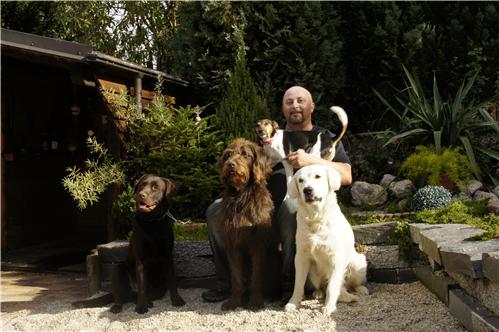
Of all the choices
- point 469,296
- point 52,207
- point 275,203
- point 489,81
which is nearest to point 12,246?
point 52,207

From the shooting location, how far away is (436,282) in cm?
362

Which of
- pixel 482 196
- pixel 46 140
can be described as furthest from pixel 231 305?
pixel 46 140

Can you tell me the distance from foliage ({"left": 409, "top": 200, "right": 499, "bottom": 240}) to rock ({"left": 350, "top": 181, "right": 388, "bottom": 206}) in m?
0.80

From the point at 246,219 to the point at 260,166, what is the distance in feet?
1.31

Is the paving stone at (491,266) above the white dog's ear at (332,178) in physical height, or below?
below

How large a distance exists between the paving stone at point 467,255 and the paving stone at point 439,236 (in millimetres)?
120

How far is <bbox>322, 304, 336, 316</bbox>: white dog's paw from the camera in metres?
3.26

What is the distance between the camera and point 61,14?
12.0 metres

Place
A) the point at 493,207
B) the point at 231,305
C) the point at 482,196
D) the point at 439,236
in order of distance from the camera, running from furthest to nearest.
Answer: the point at 482,196, the point at 493,207, the point at 231,305, the point at 439,236

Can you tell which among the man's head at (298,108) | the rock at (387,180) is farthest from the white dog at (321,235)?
the rock at (387,180)

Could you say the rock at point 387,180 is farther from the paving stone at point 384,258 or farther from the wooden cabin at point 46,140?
the wooden cabin at point 46,140

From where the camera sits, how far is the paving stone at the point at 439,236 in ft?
10.7

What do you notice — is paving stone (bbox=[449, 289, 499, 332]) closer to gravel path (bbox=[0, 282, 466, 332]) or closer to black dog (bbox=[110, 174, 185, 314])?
gravel path (bbox=[0, 282, 466, 332])

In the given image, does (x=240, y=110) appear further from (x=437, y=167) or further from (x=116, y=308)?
(x=116, y=308)
